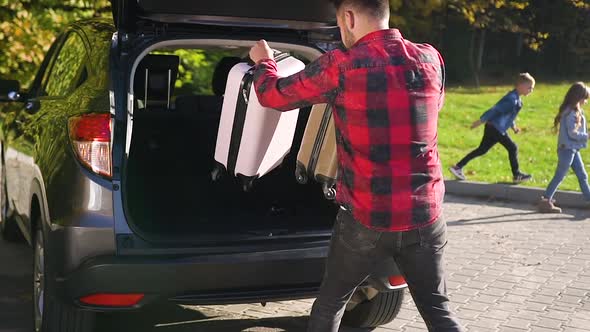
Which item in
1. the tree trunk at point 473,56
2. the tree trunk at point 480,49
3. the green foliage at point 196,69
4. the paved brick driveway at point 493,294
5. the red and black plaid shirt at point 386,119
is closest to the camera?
the red and black plaid shirt at point 386,119

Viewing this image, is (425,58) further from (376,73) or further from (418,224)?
(418,224)

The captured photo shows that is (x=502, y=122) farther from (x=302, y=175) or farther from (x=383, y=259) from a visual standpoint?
(x=383, y=259)

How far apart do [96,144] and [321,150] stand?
1061 mm

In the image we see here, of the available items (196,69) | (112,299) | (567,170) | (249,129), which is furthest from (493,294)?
(196,69)

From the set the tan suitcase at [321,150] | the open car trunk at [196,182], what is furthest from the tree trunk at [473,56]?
the tan suitcase at [321,150]

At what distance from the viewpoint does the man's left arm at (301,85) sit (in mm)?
3707

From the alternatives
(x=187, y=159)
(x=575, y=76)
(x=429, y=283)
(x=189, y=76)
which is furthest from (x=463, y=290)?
(x=575, y=76)

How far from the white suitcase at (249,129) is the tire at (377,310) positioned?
99 centimetres

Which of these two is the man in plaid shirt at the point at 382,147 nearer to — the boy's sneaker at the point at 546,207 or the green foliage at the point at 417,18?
the boy's sneaker at the point at 546,207

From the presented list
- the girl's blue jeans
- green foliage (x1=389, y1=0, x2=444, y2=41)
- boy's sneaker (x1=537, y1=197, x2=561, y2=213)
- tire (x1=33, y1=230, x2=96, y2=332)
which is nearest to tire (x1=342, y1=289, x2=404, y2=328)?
tire (x1=33, y1=230, x2=96, y2=332)

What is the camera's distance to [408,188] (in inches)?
144

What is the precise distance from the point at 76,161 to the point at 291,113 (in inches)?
43.7

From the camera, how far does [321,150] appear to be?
459 cm

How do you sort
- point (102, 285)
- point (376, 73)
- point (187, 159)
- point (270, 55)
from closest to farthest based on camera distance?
point (376, 73), point (270, 55), point (102, 285), point (187, 159)
